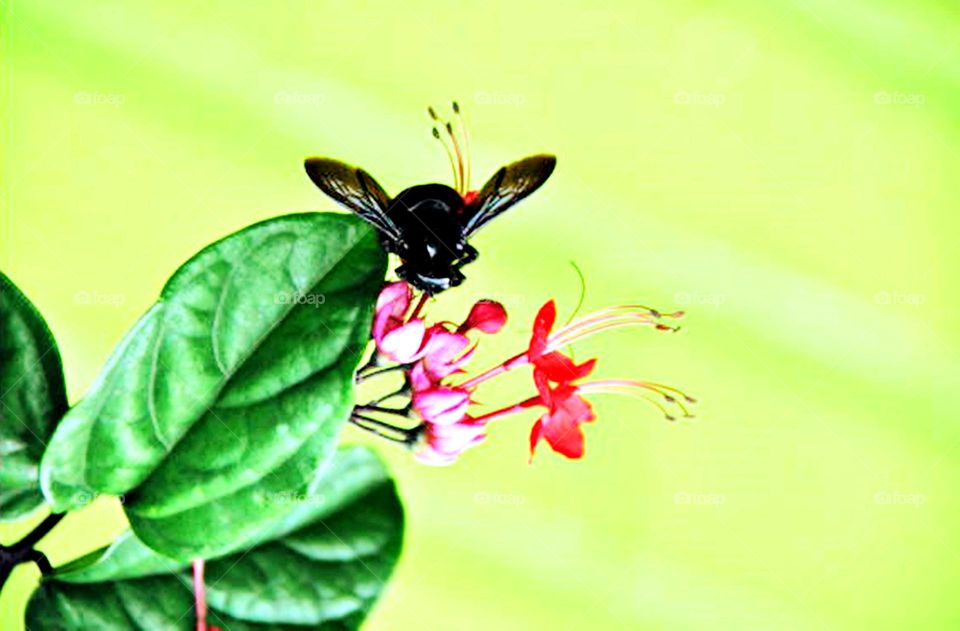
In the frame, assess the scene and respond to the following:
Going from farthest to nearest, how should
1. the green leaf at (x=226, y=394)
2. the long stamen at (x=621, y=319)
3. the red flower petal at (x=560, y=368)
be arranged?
1. the long stamen at (x=621, y=319)
2. the red flower petal at (x=560, y=368)
3. the green leaf at (x=226, y=394)

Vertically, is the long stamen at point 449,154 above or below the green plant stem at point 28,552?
above

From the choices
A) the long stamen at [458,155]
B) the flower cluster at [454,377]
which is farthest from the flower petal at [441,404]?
the long stamen at [458,155]

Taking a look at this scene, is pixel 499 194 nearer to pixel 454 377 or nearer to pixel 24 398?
pixel 454 377

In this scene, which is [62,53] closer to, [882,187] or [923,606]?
[882,187]

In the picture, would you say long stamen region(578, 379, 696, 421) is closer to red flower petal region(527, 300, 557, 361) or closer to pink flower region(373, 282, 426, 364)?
red flower petal region(527, 300, 557, 361)

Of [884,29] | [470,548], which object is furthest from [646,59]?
[470,548]

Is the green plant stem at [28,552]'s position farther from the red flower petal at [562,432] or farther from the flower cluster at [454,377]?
the red flower petal at [562,432]
